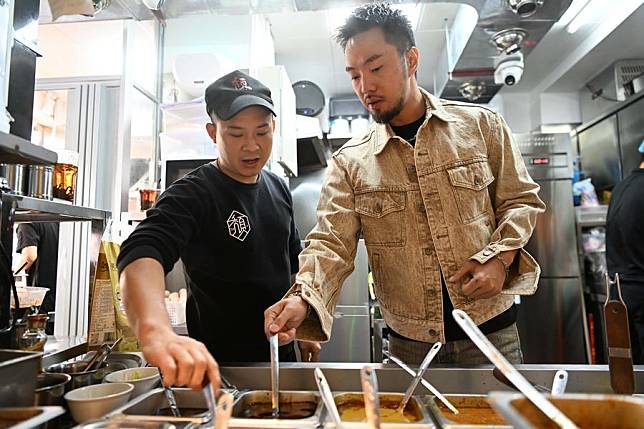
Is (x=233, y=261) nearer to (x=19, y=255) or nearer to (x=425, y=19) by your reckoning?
(x=19, y=255)

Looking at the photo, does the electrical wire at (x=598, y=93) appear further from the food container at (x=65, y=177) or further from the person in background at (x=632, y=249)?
the food container at (x=65, y=177)

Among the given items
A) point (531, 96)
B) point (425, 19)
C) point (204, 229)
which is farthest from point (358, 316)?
point (531, 96)

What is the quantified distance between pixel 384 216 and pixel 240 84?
64 centimetres

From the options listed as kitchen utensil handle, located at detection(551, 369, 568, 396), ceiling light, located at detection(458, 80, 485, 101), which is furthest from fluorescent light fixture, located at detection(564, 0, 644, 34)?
kitchen utensil handle, located at detection(551, 369, 568, 396)

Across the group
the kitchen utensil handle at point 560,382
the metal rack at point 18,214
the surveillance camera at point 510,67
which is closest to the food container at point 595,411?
the kitchen utensil handle at point 560,382

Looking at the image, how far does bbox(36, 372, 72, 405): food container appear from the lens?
78 cm

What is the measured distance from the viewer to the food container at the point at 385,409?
81 centimetres

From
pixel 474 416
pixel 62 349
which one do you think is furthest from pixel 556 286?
pixel 62 349

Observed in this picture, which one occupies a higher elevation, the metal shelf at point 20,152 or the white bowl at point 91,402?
the metal shelf at point 20,152

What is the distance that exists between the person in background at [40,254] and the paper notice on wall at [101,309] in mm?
1574

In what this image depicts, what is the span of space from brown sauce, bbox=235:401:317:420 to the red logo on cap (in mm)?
954

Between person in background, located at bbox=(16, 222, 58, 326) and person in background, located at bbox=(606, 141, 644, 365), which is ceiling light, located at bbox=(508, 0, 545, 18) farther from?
person in background, located at bbox=(16, 222, 58, 326)

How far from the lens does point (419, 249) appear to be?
49.3 inches

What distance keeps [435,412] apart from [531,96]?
464cm
